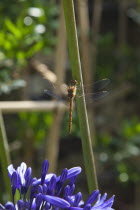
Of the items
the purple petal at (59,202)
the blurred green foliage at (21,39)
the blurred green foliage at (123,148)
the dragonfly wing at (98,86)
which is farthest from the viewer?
the blurred green foliage at (123,148)

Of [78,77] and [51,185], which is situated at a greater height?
[78,77]

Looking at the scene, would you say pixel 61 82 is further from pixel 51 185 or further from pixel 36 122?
pixel 51 185

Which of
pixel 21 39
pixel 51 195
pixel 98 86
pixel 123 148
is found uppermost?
pixel 21 39

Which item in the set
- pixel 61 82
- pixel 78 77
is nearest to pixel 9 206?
pixel 78 77

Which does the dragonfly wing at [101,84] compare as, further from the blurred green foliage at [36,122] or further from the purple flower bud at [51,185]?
the blurred green foliage at [36,122]

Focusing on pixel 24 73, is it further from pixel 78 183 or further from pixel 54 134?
pixel 78 183

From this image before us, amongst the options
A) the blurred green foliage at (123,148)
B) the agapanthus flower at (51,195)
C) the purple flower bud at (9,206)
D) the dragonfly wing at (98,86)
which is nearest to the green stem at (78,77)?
the agapanthus flower at (51,195)
